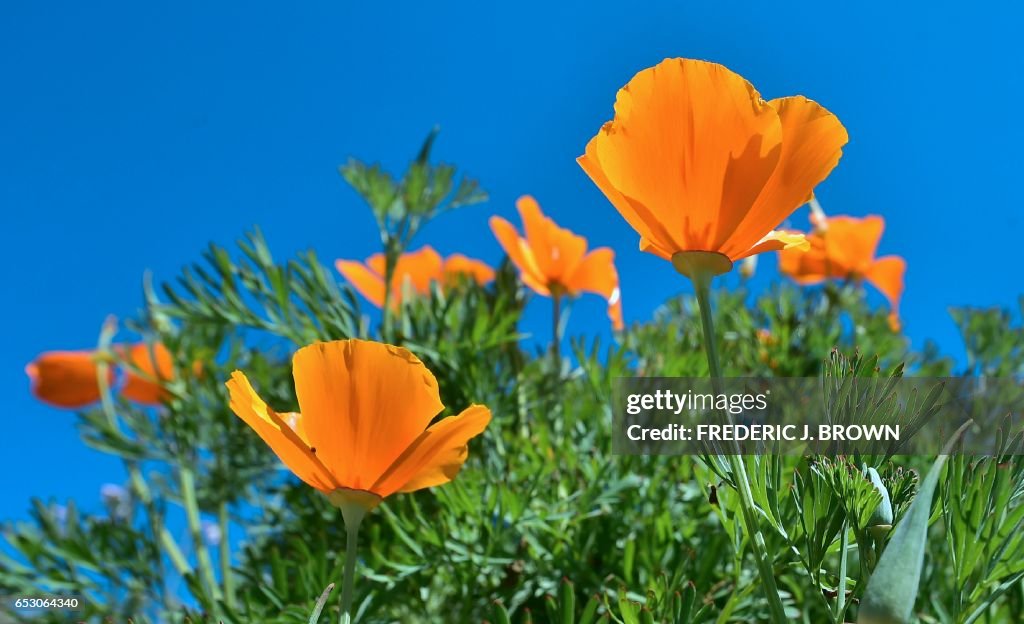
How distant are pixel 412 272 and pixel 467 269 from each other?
9cm

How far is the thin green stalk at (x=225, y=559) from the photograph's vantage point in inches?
37.8

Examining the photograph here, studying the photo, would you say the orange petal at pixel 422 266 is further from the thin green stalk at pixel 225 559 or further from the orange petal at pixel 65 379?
the orange petal at pixel 65 379

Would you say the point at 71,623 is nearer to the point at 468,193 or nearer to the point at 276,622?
the point at 276,622

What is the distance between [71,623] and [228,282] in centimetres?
43

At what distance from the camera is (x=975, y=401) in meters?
1.14

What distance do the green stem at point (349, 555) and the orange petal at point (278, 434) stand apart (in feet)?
0.06

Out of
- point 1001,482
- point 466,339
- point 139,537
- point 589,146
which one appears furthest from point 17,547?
point 1001,482

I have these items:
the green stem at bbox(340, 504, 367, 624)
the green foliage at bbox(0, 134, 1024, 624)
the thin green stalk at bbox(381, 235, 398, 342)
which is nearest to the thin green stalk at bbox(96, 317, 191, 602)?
the green foliage at bbox(0, 134, 1024, 624)

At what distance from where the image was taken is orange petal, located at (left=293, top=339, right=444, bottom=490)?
496 millimetres

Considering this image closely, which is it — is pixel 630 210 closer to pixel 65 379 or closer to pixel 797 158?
pixel 797 158

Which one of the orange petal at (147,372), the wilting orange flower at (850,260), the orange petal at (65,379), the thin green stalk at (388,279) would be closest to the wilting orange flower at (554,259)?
the thin green stalk at (388,279)

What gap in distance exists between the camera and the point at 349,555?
47 centimetres

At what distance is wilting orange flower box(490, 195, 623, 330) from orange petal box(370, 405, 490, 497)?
63 cm

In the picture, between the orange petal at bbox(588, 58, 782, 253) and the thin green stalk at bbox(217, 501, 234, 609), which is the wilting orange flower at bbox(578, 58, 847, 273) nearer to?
the orange petal at bbox(588, 58, 782, 253)
